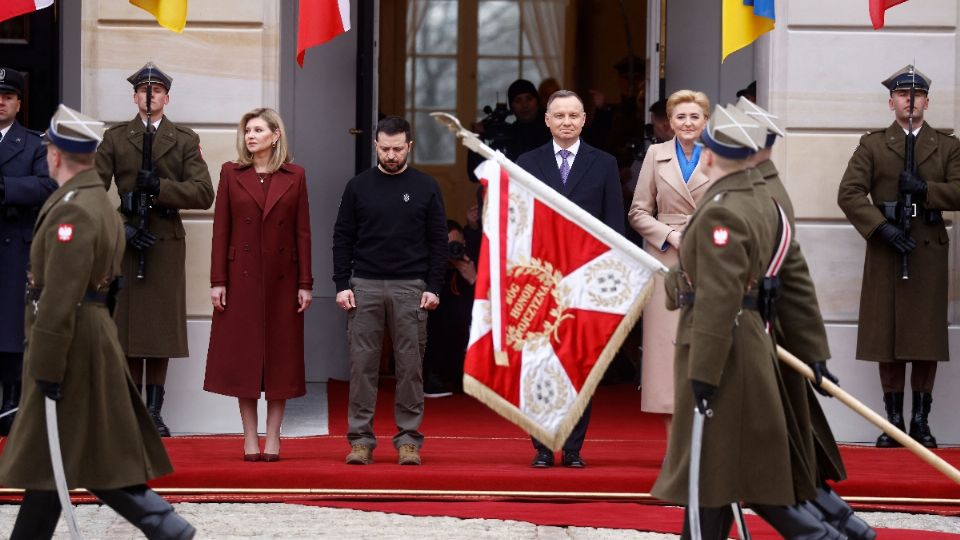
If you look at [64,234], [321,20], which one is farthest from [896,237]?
[64,234]

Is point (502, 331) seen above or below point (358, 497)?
above

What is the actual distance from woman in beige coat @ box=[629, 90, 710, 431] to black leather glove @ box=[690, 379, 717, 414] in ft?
9.72

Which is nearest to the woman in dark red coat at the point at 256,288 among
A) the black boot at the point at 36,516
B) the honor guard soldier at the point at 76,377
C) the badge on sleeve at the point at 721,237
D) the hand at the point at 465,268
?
the honor guard soldier at the point at 76,377

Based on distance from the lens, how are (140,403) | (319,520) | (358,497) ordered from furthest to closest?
1. (358,497)
2. (319,520)
3. (140,403)

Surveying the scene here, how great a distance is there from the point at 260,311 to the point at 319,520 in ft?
5.57

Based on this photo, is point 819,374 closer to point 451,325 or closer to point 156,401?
point 156,401

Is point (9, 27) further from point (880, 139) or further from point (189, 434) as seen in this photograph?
point (880, 139)

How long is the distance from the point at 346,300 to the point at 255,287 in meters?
0.52

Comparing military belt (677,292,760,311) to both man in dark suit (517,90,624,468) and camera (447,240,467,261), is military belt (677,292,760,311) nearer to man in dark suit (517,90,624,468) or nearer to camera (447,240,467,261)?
man in dark suit (517,90,624,468)

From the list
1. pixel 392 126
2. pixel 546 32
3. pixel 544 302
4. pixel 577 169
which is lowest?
pixel 544 302

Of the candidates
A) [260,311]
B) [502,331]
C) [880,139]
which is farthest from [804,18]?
[502,331]

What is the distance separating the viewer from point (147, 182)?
A: 9734 millimetres

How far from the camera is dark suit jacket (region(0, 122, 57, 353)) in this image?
985cm

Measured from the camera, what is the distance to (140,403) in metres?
6.39
